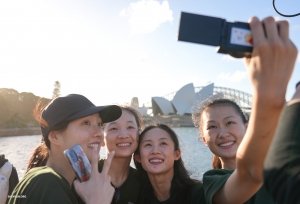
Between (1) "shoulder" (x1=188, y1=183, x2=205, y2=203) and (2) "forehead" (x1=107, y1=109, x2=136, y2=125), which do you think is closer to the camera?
(1) "shoulder" (x1=188, y1=183, x2=205, y2=203)

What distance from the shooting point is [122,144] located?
108 inches

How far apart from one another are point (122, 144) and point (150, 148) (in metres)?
0.30

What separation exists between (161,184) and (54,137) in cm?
107

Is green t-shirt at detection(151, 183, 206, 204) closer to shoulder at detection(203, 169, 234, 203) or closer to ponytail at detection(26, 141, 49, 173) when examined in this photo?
shoulder at detection(203, 169, 234, 203)

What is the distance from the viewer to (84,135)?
1982mm

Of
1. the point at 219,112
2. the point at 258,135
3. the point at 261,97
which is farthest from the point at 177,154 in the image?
the point at 261,97

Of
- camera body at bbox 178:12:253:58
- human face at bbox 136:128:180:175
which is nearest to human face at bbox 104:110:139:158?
human face at bbox 136:128:180:175

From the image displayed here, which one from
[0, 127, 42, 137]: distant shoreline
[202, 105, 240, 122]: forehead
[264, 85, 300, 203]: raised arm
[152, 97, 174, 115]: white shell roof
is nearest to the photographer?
[264, 85, 300, 203]: raised arm

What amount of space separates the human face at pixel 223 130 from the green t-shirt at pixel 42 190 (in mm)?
1204

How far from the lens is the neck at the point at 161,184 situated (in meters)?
2.54

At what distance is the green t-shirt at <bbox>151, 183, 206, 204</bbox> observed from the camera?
2.09m

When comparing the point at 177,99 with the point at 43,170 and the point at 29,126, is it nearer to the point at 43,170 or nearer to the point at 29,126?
the point at 29,126

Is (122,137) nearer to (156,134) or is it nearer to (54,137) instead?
(156,134)

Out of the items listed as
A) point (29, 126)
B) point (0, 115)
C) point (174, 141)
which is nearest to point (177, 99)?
point (29, 126)
